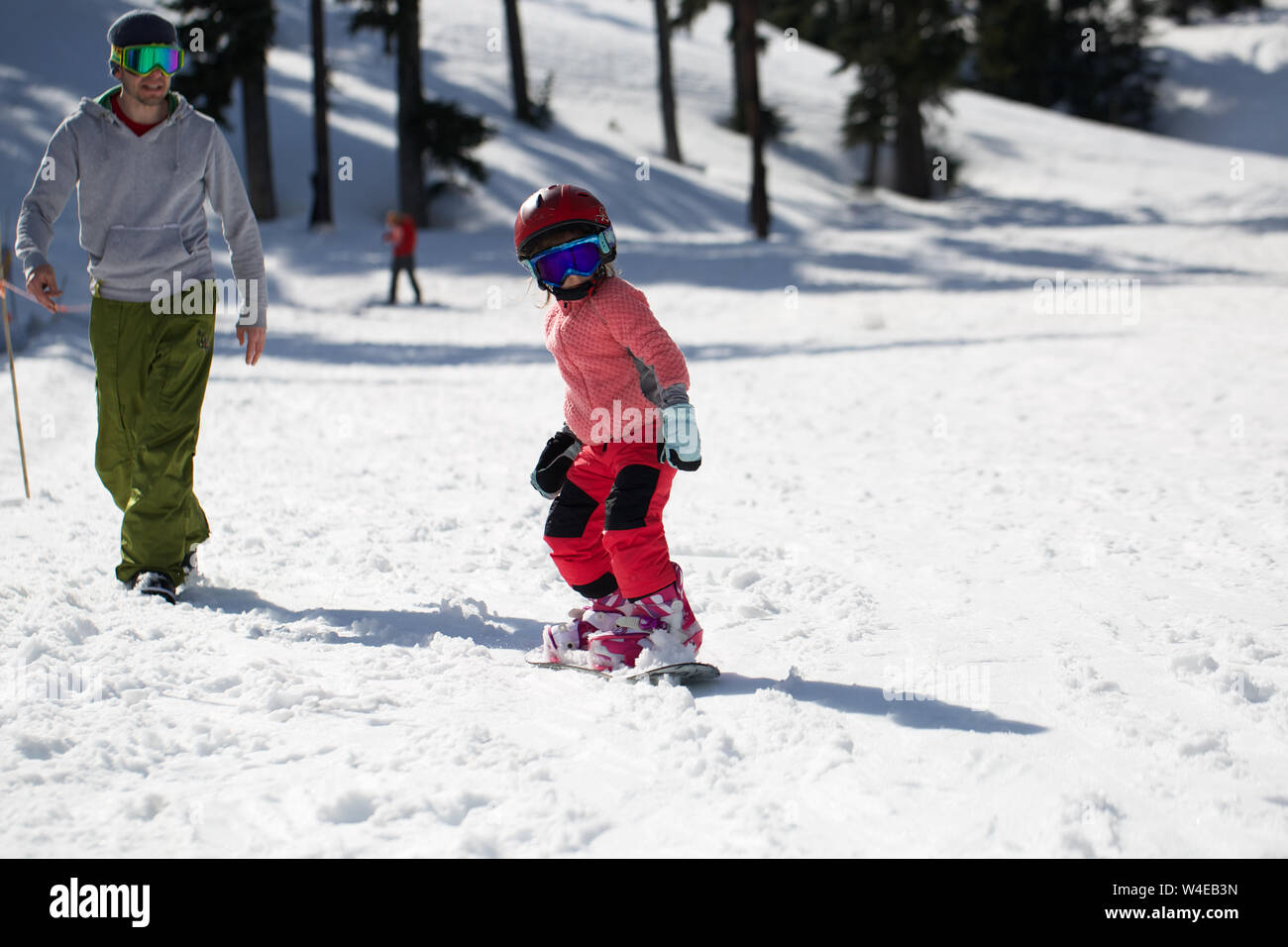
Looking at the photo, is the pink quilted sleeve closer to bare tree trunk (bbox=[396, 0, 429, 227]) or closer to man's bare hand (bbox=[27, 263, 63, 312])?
man's bare hand (bbox=[27, 263, 63, 312])

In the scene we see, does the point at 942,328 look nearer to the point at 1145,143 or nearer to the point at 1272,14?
the point at 1145,143

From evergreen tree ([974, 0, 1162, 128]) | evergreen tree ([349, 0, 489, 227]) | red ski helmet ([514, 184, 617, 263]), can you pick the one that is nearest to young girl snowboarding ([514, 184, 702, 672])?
red ski helmet ([514, 184, 617, 263])

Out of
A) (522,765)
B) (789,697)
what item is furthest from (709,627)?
(522,765)

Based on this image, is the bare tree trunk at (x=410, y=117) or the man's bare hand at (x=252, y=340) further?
the bare tree trunk at (x=410, y=117)

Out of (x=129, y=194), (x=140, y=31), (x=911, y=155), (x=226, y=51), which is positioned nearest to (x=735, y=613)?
(x=129, y=194)

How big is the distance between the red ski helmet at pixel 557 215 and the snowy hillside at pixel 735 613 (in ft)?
4.63

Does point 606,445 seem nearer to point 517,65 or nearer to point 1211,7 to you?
point 517,65

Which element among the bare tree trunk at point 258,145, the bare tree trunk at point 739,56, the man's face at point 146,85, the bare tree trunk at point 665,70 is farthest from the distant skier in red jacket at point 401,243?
the bare tree trunk at point 665,70

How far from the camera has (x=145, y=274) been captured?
4.56 meters

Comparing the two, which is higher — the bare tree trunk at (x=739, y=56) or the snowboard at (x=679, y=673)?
the bare tree trunk at (x=739, y=56)

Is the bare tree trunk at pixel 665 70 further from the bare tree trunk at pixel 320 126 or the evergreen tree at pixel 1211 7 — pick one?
the evergreen tree at pixel 1211 7

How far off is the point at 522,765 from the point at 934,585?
2.28 m

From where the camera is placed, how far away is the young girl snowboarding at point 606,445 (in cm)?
360
